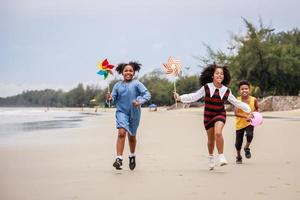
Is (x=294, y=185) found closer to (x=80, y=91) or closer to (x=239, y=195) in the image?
(x=239, y=195)

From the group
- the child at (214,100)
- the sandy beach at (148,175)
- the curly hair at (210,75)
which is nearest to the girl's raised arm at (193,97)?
the child at (214,100)

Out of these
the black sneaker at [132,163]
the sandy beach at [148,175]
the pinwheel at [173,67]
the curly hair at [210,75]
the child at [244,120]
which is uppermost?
the pinwheel at [173,67]

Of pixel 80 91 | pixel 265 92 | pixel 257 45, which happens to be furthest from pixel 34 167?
pixel 80 91

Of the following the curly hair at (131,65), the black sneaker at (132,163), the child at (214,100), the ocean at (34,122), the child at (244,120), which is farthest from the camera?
the ocean at (34,122)

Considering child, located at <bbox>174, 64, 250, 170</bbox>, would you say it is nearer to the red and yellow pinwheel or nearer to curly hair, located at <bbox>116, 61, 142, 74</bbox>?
curly hair, located at <bbox>116, 61, 142, 74</bbox>

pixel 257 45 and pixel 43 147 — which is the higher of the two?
pixel 257 45

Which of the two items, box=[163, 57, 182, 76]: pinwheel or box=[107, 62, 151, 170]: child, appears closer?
box=[107, 62, 151, 170]: child

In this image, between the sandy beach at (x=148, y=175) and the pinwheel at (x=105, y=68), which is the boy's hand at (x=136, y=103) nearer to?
the sandy beach at (x=148, y=175)

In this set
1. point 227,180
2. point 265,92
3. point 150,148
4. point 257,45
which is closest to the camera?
point 227,180

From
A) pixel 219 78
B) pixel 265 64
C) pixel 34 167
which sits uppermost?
pixel 265 64

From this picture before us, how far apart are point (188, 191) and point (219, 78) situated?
249cm

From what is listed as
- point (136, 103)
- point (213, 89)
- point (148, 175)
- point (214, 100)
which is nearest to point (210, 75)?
point (213, 89)

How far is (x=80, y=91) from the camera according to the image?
160m

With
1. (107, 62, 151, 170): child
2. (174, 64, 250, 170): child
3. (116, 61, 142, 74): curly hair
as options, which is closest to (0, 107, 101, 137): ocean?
(116, 61, 142, 74): curly hair
